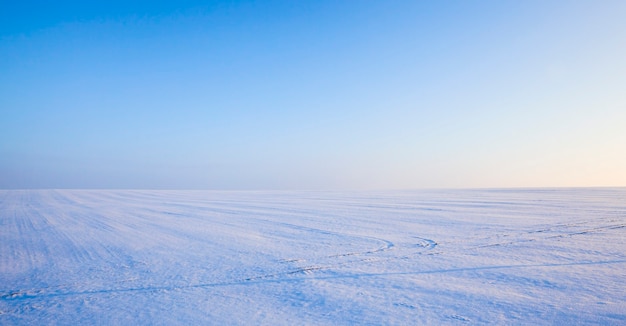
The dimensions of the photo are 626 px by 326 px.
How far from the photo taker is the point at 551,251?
642cm

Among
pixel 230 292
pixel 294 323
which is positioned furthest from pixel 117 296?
pixel 294 323

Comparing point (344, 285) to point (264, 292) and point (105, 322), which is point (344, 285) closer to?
point (264, 292)

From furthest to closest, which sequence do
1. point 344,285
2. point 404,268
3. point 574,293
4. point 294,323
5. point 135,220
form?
1. point 135,220
2. point 404,268
3. point 344,285
4. point 574,293
5. point 294,323

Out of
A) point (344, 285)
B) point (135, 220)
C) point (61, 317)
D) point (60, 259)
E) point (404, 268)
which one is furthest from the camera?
point (135, 220)

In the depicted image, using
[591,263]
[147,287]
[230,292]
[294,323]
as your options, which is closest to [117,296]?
[147,287]

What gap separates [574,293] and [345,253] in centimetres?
351

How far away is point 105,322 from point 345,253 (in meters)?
4.07

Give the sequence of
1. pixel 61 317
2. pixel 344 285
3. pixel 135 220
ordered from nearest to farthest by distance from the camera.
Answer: pixel 61 317, pixel 344 285, pixel 135 220

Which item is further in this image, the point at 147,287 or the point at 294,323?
the point at 147,287

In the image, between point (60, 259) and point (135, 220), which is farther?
point (135, 220)

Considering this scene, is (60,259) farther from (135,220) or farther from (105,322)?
(135,220)

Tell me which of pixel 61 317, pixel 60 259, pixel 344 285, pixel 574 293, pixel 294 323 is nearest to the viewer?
pixel 294 323

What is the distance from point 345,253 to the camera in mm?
6602

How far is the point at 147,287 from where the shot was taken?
472 cm
